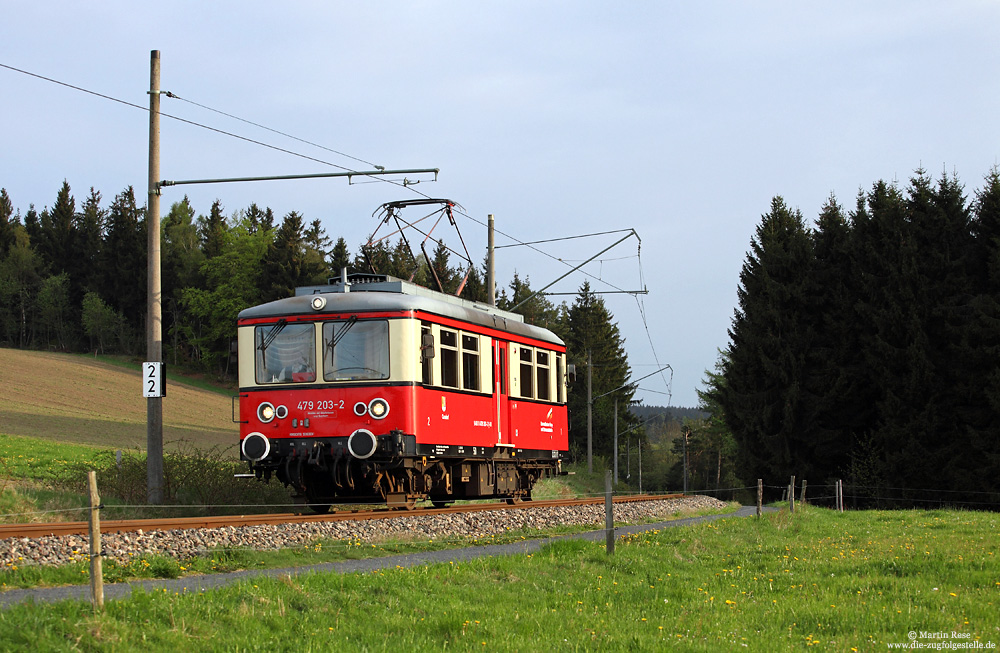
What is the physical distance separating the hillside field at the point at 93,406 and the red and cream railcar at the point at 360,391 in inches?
608

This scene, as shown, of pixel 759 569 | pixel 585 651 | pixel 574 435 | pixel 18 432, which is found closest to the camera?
pixel 585 651

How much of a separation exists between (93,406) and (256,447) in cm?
4192

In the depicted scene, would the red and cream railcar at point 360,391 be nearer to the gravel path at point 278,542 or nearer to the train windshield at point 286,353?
the train windshield at point 286,353

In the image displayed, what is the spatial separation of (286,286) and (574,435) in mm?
23842

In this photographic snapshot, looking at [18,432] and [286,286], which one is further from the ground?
[286,286]

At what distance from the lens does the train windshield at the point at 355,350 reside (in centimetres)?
1666

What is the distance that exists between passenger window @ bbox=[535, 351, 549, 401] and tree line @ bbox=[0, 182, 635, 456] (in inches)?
2068

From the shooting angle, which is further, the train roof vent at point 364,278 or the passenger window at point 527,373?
the passenger window at point 527,373

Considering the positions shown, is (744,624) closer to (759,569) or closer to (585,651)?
(585,651)

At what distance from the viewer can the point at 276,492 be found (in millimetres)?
19594

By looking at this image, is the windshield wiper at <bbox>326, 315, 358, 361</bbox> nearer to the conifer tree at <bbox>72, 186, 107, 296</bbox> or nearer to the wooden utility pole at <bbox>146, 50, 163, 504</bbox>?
the wooden utility pole at <bbox>146, 50, 163, 504</bbox>

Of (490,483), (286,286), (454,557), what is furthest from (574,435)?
(454,557)

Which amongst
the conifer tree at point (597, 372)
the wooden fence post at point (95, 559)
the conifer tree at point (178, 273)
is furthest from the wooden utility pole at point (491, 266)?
the conifer tree at point (178, 273)

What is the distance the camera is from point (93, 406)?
5509cm
